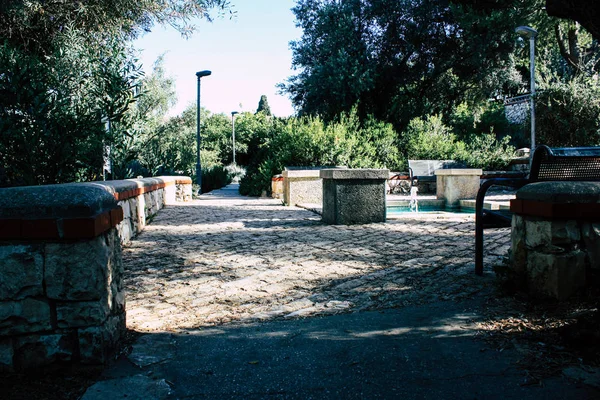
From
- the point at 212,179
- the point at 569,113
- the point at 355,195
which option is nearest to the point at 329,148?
the point at 355,195

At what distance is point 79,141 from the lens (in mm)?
6305

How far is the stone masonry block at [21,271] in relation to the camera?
2.20 m

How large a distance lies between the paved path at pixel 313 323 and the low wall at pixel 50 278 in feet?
0.89

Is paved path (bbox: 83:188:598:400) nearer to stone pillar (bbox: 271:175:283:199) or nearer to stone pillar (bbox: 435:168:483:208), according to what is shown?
stone pillar (bbox: 435:168:483:208)

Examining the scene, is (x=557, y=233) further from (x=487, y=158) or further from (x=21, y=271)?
(x=487, y=158)

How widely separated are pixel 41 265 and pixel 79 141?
4.58 metres

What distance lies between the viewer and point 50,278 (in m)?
2.23

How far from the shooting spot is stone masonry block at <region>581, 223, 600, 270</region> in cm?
307

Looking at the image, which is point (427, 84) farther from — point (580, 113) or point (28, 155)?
point (28, 155)

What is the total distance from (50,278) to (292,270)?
2670 millimetres

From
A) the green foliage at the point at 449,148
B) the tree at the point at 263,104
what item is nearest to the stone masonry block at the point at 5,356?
the green foliage at the point at 449,148

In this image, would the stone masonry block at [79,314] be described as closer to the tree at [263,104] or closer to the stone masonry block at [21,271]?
the stone masonry block at [21,271]

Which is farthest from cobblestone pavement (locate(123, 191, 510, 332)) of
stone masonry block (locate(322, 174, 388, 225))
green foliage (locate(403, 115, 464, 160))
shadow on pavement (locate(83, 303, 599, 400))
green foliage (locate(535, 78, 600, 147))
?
green foliage (locate(535, 78, 600, 147))

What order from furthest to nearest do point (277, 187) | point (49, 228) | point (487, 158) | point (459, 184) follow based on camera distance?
1. point (487, 158)
2. point (277, 187)
3. point (459, 184)
4. point (49, 228)
